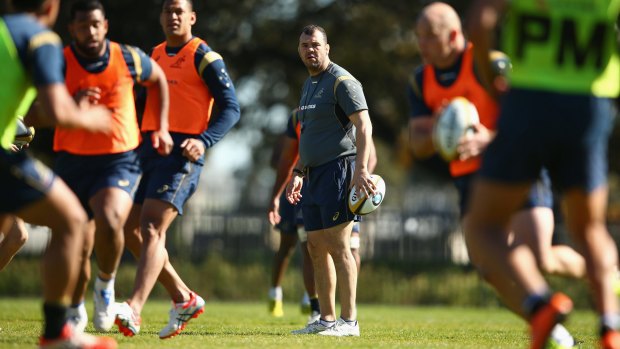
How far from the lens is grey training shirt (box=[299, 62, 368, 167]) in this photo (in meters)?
8.77

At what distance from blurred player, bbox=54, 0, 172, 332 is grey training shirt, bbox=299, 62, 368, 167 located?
1.82 m

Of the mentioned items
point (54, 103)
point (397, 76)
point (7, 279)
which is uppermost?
point (397, 76)

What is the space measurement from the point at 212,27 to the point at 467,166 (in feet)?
56.2

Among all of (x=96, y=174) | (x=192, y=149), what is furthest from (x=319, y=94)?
(x=96, y=174)

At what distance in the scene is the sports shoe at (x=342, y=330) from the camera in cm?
855

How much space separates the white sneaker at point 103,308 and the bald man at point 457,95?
8.88 feet

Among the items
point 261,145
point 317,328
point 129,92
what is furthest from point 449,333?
point 261,145

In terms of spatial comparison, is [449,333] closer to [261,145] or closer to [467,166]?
[467,166]

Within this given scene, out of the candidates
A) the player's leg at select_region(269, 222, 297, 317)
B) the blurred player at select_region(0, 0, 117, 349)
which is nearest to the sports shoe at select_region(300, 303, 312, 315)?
the player's leg at select_region(269, 222, 297, 317)

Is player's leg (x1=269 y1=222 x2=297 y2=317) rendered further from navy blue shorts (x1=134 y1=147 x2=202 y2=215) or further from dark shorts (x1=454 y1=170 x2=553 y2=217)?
dark shorts (x1=454 y1=170 x2=553 y2=217)

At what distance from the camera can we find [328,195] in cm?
861

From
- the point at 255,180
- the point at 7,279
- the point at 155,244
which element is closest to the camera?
the point at 155,244

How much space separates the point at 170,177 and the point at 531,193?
3.06 metres

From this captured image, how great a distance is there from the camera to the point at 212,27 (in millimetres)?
23219
